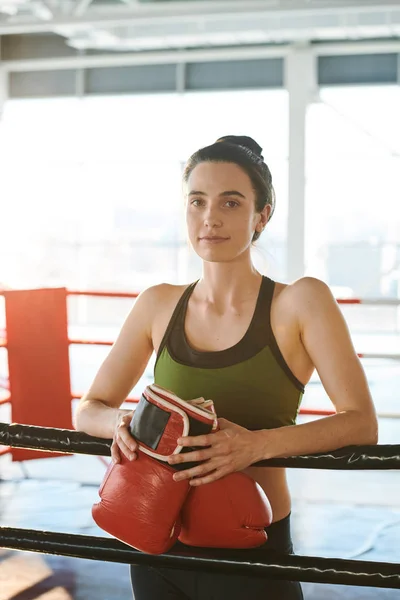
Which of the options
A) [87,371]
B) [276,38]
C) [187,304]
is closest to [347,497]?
A: [187,304]

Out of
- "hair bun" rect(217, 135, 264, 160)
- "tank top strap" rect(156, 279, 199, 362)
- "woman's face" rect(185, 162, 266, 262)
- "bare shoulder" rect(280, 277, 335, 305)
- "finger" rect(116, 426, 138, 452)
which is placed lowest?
"finger" rect(116, 426, 138, 452)

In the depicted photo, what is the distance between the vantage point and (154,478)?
94 centimetres

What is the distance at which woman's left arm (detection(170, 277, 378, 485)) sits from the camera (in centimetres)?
95

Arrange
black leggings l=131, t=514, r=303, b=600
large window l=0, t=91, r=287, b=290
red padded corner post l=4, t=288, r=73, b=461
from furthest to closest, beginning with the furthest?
large window l=0, t=91, r=287, b=290, red padded corner post l=4, t=288, r=73, b=461, black leggings l=131, t=514, r=303, b=600

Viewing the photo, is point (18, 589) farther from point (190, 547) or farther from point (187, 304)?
point (190, 547)

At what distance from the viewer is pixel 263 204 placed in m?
1.43

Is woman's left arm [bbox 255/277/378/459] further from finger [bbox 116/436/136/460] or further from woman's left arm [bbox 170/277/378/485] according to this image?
finger [bbox 116/436/136/460]

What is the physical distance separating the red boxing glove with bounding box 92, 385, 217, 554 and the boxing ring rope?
0.05 m

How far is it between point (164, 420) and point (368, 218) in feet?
75.1

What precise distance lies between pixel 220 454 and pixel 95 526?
7.14 feet

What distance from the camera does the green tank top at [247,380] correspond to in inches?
49.7

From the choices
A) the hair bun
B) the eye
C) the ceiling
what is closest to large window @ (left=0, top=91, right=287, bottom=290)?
the ceiling

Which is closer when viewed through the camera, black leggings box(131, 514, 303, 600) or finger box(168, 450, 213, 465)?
finger box(168, 450, 213, 465)

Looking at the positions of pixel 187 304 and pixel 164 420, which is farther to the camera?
pixel 187 304
